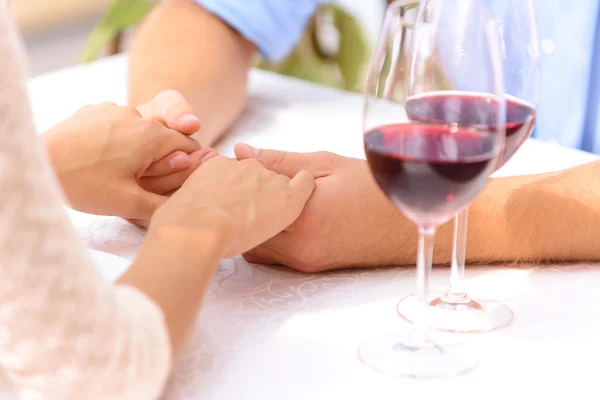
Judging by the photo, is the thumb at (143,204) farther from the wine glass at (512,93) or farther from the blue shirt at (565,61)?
the blue shirt at (565,61)

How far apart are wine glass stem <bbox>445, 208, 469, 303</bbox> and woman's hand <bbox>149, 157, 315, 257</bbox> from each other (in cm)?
16

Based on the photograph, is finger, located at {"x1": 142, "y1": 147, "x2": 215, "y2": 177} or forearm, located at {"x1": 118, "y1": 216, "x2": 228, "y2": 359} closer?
forearm, located at {"x1": 118, "y1": 216, "x2": 228, "y2": 359}

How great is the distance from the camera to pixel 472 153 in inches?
22.6

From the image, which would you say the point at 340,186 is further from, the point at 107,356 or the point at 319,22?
the point at 319,22

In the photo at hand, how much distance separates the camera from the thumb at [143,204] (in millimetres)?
860

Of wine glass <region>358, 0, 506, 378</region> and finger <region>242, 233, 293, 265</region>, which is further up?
wine glass <region>358, 0, 506, 378</region>

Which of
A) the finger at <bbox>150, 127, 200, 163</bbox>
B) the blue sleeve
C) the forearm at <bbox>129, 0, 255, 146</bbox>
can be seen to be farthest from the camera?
the blue sleeve

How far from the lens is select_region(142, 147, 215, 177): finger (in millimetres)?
886

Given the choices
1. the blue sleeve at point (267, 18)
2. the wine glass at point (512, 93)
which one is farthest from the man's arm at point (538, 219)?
the blue sleeve at point (267, 18)

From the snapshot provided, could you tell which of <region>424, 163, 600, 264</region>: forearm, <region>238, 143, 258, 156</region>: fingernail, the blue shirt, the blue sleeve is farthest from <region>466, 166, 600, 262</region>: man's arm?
the blue sleeve

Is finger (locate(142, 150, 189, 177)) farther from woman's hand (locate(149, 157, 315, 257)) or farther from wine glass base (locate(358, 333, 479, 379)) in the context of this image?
wine glass base (locate(358, 333, 479, 379))

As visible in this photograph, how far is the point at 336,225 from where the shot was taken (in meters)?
0.82

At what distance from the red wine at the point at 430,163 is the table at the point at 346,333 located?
13 centimetres

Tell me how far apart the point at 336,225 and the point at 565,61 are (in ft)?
1.93
